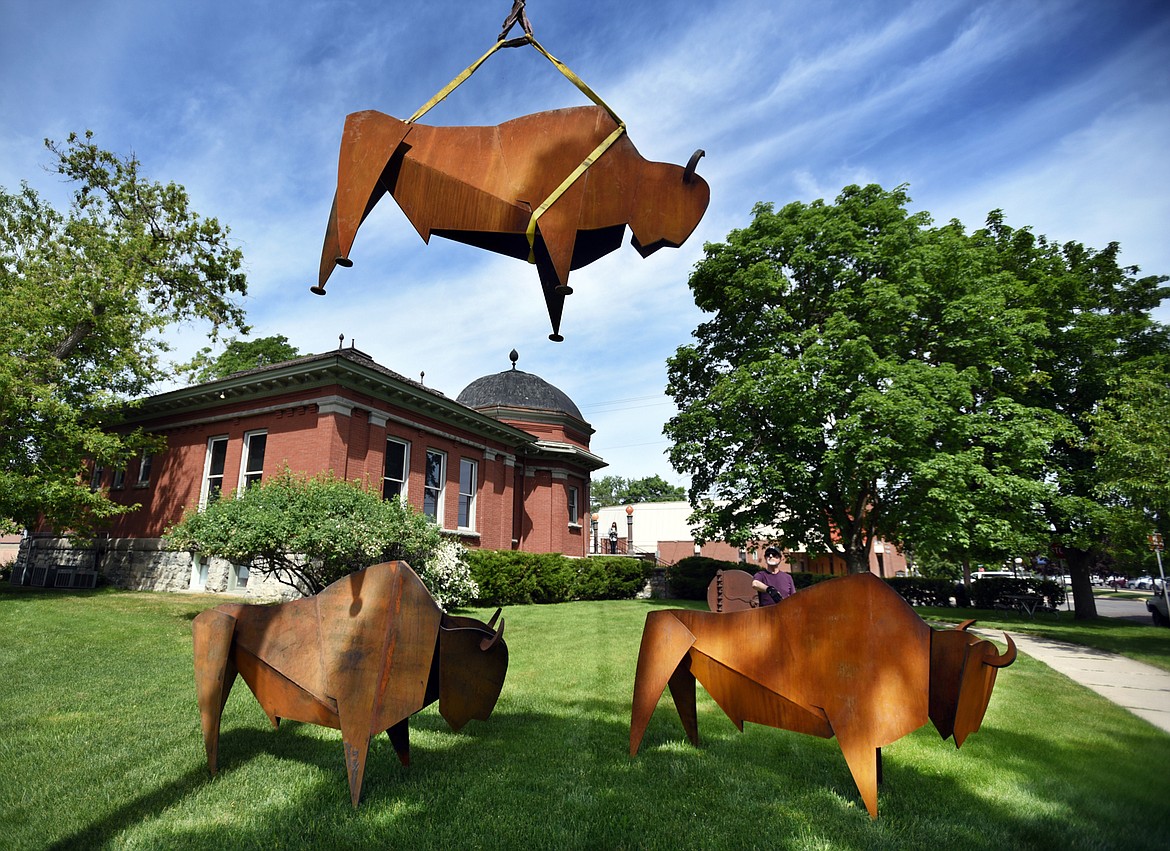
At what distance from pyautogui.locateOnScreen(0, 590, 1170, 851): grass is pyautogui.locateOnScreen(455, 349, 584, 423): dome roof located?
65.5ft

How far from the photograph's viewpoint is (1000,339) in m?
16.2

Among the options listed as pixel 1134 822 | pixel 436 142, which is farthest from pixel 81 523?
pixel 1134 822

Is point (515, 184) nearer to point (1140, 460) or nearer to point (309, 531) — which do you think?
point (309, 531)

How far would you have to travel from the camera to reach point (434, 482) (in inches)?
763

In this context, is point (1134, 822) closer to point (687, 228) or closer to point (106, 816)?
point (687, 228)

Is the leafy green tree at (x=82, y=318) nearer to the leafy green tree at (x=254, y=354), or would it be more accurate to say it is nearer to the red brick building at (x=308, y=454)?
the red brick building at (x=308, y=454)

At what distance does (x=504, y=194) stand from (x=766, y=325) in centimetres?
1575

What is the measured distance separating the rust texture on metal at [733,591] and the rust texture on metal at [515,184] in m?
4.17

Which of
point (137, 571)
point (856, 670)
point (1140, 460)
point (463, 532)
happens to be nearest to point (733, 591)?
point (856, 670)

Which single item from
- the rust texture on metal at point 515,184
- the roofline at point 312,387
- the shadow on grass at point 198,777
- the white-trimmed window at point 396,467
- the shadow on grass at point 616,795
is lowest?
the shadow on grass at point 616,795

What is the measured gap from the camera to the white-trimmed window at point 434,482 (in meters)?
19.0

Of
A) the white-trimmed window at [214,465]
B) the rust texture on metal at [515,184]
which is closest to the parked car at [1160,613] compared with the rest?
the rust texture on metal at [515,184]

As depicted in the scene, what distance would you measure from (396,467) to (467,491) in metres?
3.52

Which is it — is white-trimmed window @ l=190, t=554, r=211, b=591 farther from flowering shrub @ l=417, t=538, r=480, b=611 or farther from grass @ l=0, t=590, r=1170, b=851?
grass @ l=0, t=590, r=1170, b=851
